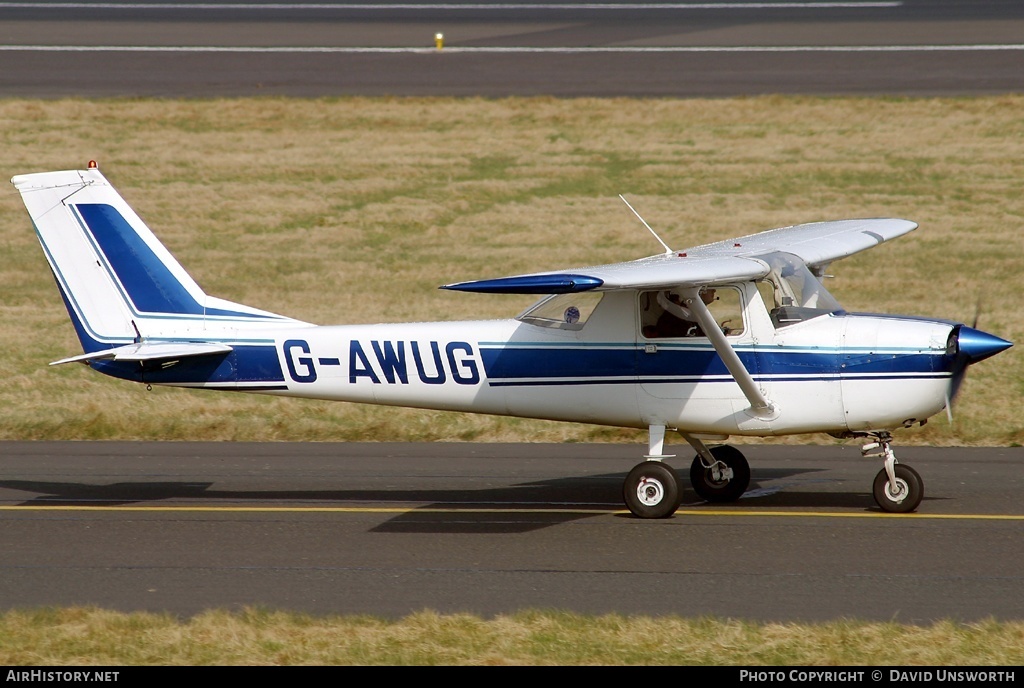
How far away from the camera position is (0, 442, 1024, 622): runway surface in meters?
8.30

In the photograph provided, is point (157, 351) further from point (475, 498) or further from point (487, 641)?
point (487, 641)

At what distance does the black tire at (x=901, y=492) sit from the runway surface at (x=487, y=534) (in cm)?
11

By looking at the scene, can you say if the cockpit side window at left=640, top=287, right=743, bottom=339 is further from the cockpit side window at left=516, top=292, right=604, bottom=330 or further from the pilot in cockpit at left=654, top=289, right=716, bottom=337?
the cockpit side window at left=516, top=292, right=604, bottom=330

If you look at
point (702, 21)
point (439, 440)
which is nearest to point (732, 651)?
point (439, 440)

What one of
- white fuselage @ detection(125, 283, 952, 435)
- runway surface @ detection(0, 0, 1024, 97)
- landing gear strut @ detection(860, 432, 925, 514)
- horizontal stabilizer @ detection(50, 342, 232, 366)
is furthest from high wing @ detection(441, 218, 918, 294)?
runway surface @ detection(0, 0, 1024, 97)

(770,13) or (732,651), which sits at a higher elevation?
(770,13)

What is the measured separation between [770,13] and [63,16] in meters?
23.6

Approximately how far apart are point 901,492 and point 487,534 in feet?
10.9

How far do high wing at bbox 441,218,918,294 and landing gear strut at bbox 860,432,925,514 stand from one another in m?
1.61

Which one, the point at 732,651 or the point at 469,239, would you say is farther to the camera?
the point at 469,239

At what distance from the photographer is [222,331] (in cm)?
1094

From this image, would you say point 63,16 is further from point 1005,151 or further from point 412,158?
point 1005,151

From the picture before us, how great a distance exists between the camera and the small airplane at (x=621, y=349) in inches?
384
